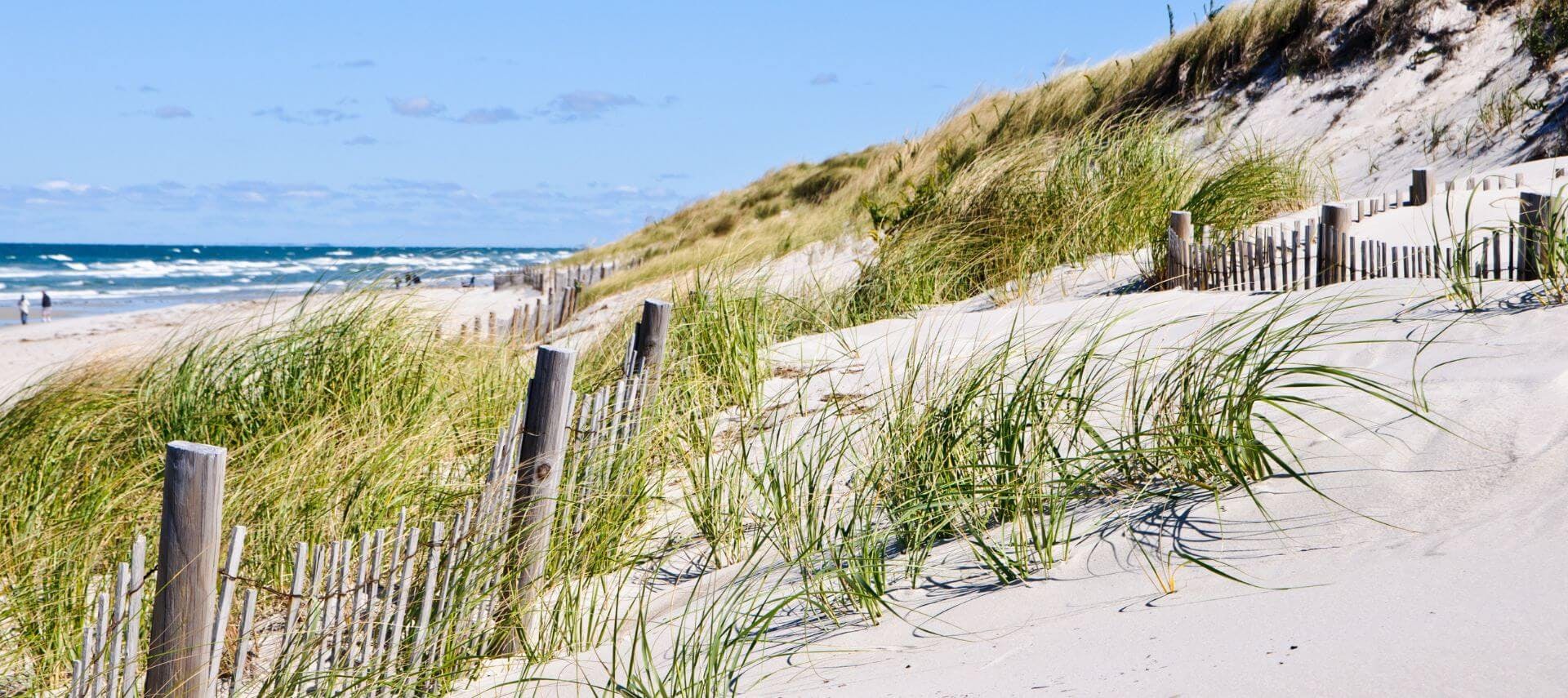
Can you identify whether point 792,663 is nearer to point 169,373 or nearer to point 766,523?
point 766,523

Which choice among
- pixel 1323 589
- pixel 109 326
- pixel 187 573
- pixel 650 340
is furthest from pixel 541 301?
pixel 1323 589

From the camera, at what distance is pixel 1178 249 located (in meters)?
7.06

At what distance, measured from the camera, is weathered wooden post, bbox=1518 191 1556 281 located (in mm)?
4871

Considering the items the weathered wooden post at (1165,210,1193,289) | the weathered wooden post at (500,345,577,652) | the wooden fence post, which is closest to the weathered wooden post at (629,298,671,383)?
the wooden fence post

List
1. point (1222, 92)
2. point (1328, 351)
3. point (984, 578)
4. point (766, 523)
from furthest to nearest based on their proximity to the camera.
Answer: point (1222, 92), point (1328, 351), point (766, 523), point (984, 578)

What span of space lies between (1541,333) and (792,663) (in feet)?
8.79

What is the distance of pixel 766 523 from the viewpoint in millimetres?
3629

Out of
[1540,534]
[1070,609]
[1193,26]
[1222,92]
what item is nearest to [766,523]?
[1070,609]

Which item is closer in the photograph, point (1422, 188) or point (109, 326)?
point (1422, 188)

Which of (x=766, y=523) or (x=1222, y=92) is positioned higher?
(x=1222, y=92)

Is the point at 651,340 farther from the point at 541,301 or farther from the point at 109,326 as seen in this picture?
the point at 109,326

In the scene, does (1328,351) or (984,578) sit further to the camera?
(1328,351)

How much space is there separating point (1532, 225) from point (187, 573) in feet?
16.3

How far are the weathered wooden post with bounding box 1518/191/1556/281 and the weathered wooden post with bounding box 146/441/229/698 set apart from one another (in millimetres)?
4714
